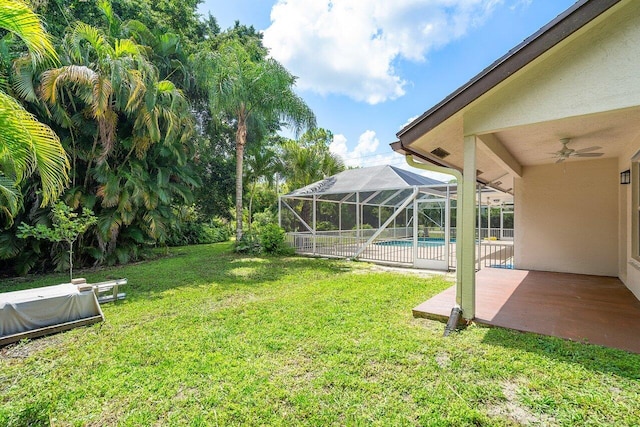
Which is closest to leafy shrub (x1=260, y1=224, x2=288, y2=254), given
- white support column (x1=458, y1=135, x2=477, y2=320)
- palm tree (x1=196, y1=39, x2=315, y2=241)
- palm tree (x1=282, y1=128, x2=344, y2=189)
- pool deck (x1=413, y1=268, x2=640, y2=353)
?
palm tree (x1=196, y1=39, x2=315, y2=241)

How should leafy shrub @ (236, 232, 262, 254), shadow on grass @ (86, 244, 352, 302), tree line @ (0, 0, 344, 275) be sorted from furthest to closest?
leafy shrub @ (236, 232, 262, 254), shadow on grass @ (86, 244, 352, 302), tree line @ (0, 0, 344, 275)

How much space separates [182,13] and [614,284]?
66.9 feet

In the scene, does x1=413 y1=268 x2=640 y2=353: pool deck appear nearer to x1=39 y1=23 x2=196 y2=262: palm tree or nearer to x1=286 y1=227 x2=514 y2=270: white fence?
x1=286 y1=227 x2=514 y2=270: white fence

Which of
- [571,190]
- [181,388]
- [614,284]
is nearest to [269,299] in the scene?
[181,388]

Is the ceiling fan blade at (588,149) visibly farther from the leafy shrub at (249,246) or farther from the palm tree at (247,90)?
the leafy shrub at (249,246)

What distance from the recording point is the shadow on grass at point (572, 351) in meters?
2.93

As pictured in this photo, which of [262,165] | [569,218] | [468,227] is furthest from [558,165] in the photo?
[262,165]

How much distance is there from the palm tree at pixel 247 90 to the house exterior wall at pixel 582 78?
410 inches

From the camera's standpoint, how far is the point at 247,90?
40.5 ft

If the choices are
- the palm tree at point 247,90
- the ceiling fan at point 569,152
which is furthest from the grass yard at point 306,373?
the palm tree at point 247,90

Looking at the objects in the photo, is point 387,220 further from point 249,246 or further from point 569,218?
point 249,246

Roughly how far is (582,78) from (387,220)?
8.60 meters

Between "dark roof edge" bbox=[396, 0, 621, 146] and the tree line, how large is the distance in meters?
4.54

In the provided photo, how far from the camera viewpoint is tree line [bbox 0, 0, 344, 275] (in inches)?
181
